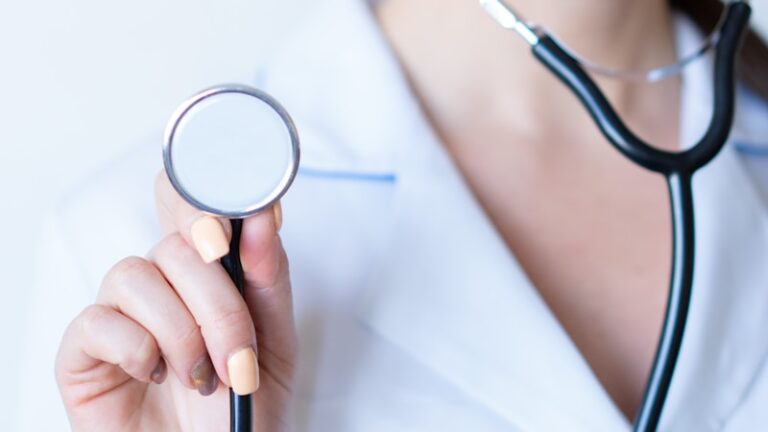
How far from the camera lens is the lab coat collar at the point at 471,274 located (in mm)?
806

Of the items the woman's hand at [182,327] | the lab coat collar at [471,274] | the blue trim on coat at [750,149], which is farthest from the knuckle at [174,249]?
the blue trim on coat at [750,149]

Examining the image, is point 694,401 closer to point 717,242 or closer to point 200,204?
point 717,242

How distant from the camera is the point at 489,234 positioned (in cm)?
85

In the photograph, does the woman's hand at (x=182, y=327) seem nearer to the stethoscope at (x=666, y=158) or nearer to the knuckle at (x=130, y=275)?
the knuckle at (x=130, y=275)

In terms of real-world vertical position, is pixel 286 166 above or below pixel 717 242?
above

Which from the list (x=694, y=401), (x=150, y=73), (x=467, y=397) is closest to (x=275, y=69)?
(x=150, y=73)

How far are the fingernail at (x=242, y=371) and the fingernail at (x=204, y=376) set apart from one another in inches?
1.0

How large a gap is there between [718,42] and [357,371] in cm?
44

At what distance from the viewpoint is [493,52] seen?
994 mm

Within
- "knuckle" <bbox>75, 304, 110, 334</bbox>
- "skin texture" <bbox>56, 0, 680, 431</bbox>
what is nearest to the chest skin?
Result: "skin texture" <bbox>56, 0, 680, 431</bbox>

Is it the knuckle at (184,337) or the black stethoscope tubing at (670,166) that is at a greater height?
the knuckle at (184,337)

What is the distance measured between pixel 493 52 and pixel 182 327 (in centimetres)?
52

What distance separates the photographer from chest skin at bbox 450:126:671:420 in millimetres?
898

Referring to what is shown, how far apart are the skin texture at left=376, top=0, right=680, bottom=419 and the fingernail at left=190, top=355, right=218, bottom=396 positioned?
40 cm
